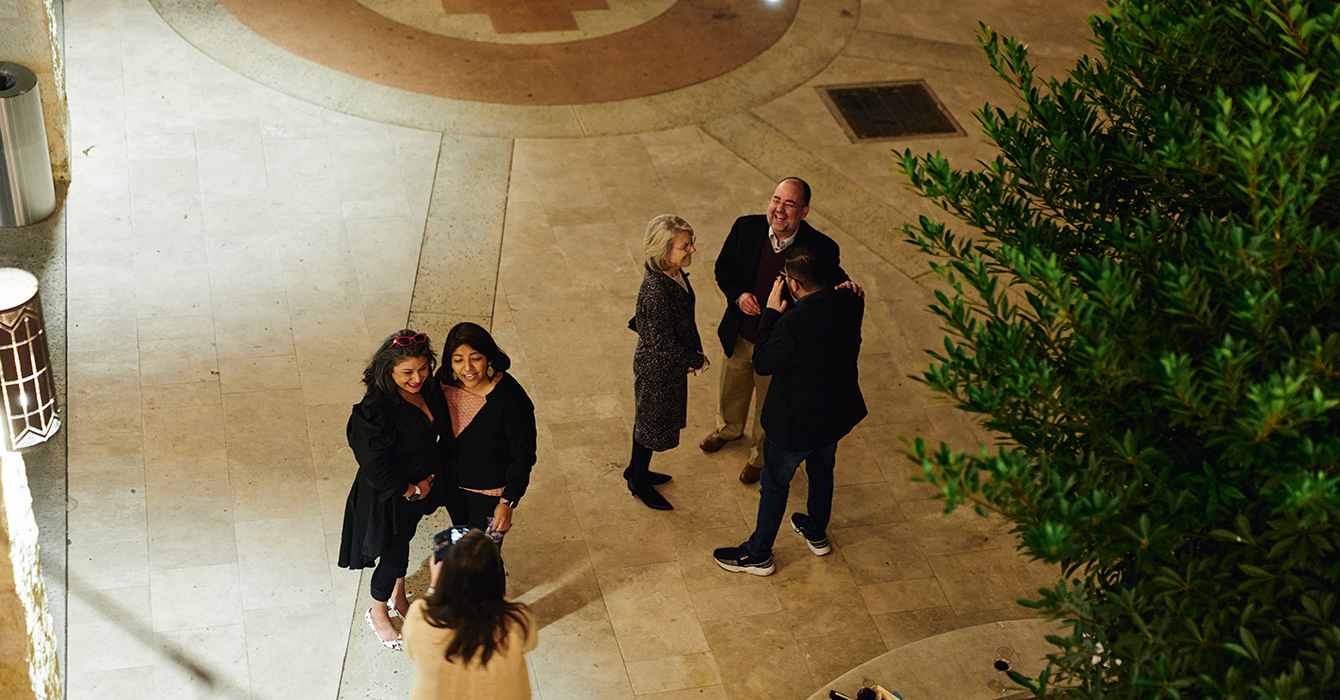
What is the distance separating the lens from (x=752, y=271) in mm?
6699

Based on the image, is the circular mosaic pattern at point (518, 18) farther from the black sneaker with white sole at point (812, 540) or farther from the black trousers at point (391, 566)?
the black trousers at point (391, 566)

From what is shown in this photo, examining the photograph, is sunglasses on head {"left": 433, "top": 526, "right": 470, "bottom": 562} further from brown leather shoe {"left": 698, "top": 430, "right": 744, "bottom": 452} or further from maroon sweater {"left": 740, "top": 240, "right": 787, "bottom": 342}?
brown leather shoe {"left": 698, "top": 430, "right": 744, "bottom": 452}

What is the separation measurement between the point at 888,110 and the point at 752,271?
5039mm

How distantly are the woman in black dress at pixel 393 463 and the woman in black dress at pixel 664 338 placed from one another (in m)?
1.25

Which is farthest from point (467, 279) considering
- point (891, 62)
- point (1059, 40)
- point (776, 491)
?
point (1059, 40)

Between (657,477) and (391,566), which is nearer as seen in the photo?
(391,566)

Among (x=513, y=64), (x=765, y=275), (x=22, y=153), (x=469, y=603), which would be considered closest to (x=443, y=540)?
(x=469, y=603)

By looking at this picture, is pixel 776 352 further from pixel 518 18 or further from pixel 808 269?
pixel 518 18

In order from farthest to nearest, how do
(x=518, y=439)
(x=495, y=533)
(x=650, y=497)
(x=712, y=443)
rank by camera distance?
(x=712, y=443) < (x=650, y=497) < (x=495, y=533) < (x=518, y=439)

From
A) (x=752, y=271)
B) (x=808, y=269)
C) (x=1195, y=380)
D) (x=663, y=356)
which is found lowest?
A: (x=663, y=356)

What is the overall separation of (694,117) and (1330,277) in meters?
8.06

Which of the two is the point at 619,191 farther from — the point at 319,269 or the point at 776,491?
the point at 776,491

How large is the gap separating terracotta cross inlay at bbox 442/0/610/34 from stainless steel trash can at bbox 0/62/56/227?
4550mm

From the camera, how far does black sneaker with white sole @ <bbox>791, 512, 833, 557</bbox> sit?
6.84 m
